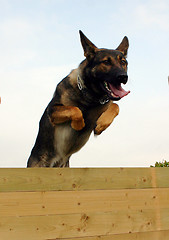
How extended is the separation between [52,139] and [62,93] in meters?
0.72

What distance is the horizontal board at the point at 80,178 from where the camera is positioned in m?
3.39

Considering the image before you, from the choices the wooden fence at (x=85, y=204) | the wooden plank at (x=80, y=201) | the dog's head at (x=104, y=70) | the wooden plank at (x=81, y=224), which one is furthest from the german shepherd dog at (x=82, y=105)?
the wooden plank at (x=81, y=224)

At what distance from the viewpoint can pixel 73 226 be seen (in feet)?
11.8

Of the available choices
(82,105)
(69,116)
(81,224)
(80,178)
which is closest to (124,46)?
(82,105)

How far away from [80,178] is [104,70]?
1.50 m

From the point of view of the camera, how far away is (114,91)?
422 centimetres

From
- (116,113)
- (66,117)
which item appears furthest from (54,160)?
(116,113)

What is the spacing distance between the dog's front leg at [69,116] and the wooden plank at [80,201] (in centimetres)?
106

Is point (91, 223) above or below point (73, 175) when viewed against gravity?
below

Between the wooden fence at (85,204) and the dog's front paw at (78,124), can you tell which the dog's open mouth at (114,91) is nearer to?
the dog's front paw at (78,124)

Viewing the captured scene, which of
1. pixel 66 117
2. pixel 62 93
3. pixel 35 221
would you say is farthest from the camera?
pixel 62 93

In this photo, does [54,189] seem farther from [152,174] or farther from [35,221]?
[152,174]

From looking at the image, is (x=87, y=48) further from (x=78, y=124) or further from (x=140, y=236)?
(x=140, y=236)

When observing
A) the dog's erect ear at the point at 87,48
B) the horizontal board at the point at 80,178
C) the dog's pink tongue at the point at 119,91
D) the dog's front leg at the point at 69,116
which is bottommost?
the horizontal board at the point at 80,178
